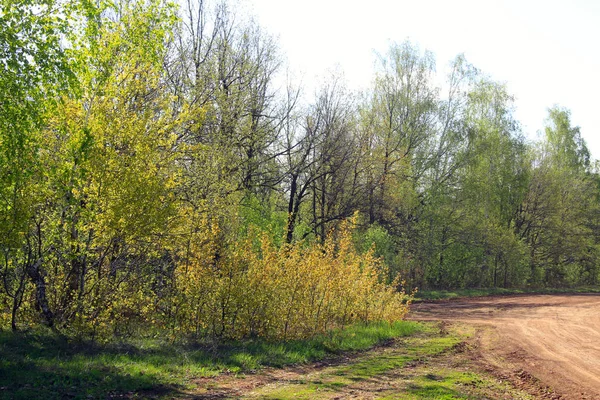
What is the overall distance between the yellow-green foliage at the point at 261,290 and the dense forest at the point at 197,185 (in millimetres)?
51

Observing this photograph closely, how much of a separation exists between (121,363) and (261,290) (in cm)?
390

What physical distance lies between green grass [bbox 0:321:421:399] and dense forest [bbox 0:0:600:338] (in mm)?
596

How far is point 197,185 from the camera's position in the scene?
14.1 m

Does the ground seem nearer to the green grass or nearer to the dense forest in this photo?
the green grass

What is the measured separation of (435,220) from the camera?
1324 inches

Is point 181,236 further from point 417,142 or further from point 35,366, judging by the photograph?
point 417,142

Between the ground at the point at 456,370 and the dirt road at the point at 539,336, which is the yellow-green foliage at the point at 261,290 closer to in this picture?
the ground at the point at 456,370

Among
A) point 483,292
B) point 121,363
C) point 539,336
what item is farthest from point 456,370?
point 483,292

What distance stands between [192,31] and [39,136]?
15480 mm

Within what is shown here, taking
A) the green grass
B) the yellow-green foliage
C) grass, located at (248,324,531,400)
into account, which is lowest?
grass, located at (248,324,531,400)

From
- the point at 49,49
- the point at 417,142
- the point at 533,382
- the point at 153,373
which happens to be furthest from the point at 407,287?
the point at 49,49

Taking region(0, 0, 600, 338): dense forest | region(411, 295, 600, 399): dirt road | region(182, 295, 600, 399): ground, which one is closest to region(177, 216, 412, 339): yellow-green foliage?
region(0, 0, 600, 338): dense forest

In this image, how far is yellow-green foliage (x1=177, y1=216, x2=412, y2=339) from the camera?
11750mm

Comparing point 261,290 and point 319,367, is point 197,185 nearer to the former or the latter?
point 261,290
